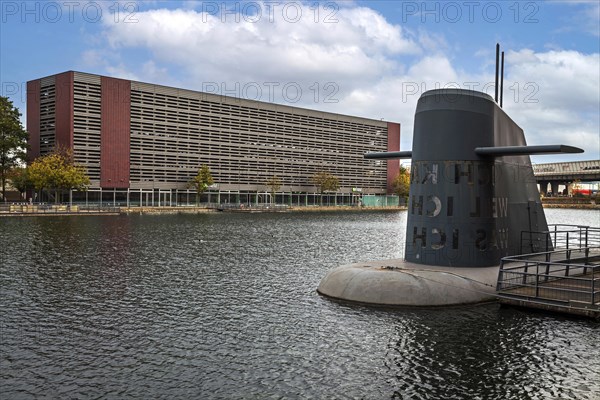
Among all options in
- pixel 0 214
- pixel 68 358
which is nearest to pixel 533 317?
pixel 68 358

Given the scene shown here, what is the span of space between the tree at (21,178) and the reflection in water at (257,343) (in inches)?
2984

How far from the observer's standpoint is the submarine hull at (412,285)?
20875 millimetres

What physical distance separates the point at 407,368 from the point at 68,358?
31.6 feet

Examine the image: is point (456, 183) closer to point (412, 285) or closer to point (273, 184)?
point (412, 285)

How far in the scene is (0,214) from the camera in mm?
79812

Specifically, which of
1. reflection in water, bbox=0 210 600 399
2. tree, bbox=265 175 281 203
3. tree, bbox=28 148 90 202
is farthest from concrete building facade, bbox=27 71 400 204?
reflection in water, bbox=0 210 600 399

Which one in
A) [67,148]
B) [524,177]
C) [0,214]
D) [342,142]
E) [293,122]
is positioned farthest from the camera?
[342,142]

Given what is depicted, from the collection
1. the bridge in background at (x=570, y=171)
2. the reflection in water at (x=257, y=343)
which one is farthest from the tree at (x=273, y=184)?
the reflection in water at (x=257, y=343)

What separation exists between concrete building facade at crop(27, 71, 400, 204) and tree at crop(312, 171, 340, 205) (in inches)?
94.8

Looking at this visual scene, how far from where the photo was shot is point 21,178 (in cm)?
9769

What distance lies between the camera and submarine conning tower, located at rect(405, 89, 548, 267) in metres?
23.9

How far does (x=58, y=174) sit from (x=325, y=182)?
68.4m

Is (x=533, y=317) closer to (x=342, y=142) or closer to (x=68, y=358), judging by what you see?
(x=68, y=358)

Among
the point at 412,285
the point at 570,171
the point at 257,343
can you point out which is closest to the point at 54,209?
the point at 412,285
